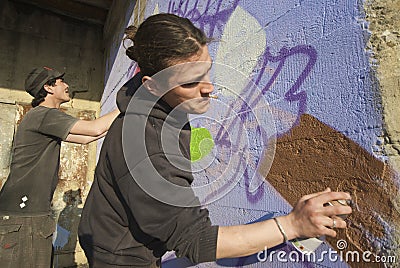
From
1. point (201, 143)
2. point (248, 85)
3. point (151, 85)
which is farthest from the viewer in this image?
point (201, 143)

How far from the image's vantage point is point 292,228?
89cm

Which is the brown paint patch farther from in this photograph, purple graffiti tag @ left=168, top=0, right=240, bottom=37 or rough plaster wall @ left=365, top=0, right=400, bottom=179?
purple graffiti tag @ left=168, top=0, right=240, bottom=37

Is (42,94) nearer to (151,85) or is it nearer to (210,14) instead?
(210,14)

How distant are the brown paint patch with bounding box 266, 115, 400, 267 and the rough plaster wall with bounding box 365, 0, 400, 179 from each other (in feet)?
0.26

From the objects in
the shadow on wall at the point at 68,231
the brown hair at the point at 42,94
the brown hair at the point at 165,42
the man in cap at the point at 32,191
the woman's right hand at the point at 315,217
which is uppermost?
the brown hair at the point at 165,42

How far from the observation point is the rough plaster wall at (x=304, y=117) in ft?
3.34

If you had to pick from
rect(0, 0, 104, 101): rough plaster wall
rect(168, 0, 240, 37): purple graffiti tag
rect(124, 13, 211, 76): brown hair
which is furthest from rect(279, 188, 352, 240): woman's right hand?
rect(0, 0, 104, 101): rough plaster wall

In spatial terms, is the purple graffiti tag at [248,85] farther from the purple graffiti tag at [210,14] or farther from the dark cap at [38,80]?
the dark cap at [38,80]

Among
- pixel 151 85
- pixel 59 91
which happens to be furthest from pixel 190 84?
pixel 59 91

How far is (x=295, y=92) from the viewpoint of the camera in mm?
1311

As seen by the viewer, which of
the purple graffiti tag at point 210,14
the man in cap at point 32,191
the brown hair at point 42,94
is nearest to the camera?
the purple graffiti tag at point 210,14

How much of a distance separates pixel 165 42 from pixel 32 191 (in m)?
1.77

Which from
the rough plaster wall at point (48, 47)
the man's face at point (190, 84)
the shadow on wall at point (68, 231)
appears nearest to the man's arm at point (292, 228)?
the man's face at point (190, 84)

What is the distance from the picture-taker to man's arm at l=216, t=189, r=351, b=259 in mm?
829
